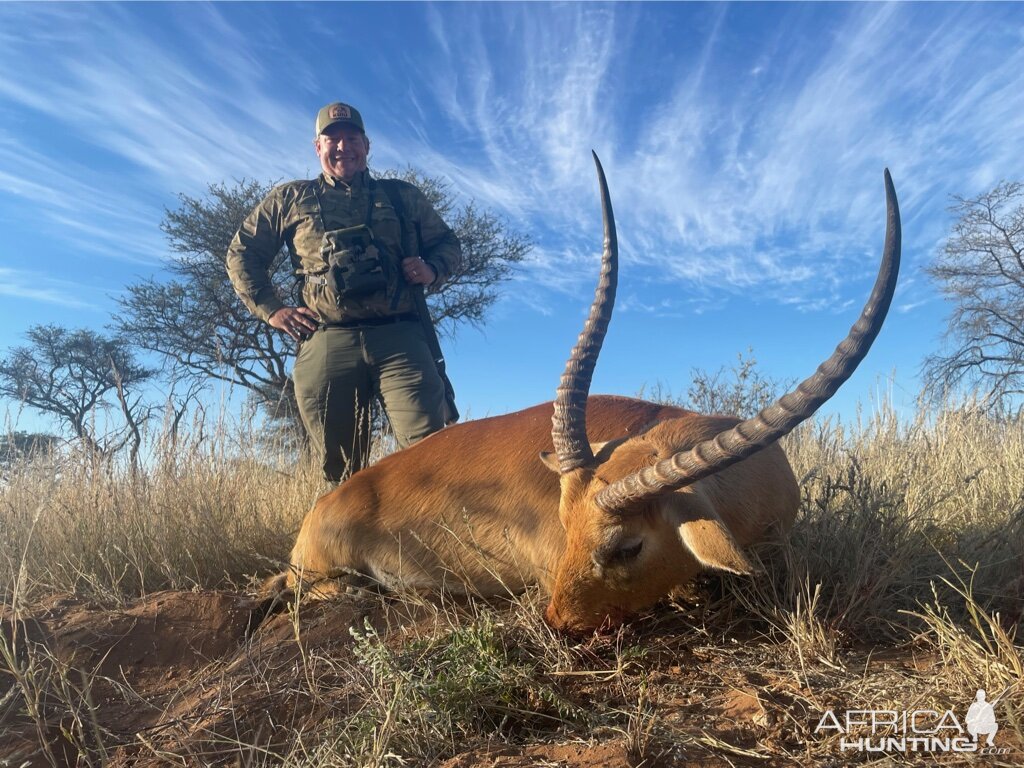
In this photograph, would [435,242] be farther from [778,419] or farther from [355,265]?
[778,419]

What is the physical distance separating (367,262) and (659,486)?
3.40 metres

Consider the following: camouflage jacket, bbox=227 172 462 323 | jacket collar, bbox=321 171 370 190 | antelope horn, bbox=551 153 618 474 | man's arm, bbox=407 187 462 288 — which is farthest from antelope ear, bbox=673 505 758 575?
jacket collar, bbox=321 171 370 190

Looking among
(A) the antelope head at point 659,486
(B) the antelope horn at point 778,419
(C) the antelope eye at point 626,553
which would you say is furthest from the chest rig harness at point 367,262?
(B) the antelope horn at point 778,419

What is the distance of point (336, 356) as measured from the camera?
4930 mm

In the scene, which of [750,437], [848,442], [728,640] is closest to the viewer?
[750,437]

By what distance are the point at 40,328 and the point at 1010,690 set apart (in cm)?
2216

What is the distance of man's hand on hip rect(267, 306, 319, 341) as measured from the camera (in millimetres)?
5027

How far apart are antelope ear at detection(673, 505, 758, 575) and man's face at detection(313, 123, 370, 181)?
424 centimetres

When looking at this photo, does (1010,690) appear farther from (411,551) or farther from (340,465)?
(340,465)

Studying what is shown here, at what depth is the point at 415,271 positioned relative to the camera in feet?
16.7

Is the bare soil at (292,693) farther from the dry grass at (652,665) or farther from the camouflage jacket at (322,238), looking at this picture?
the camouflage jacket at (322,238)

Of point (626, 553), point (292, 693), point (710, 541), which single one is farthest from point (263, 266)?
point (710, 541)

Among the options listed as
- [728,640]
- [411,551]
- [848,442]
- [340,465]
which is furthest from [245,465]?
[848,442]

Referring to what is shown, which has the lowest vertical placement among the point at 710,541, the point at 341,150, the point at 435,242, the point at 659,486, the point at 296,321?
the point at 710,541
